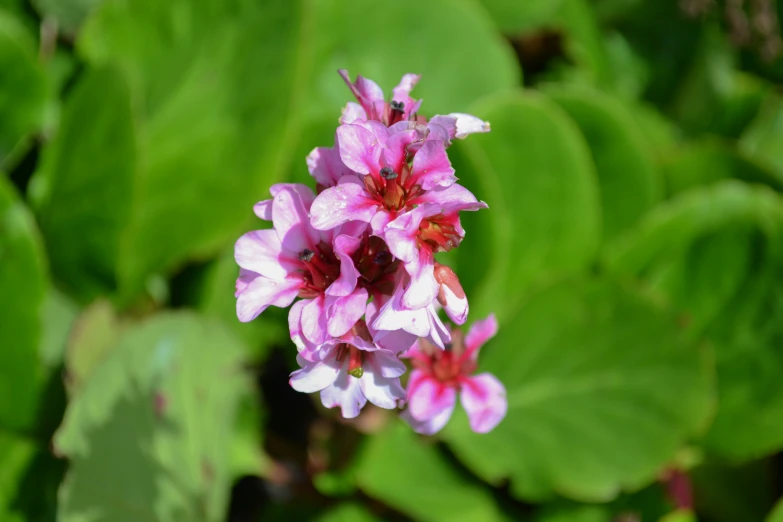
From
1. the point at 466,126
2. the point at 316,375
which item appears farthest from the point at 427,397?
the point at 466,126

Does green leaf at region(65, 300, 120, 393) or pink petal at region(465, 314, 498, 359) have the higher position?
pink petal at region(465, 314, 498, 359)

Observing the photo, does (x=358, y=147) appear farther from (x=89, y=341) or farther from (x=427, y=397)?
(x=89, y=341)

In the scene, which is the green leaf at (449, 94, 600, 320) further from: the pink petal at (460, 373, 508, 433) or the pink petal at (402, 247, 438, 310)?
the pink petal at (402, 247, 438, 310)

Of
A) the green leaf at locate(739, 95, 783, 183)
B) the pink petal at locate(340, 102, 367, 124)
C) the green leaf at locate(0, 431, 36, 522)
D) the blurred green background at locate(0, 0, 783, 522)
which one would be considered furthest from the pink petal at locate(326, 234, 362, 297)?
the green leaf at locate(739, 95, 783, 183)

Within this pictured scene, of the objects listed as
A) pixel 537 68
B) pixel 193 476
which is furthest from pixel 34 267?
pixel 537 68

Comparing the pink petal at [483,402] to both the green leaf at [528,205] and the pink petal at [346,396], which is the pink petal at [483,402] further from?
the green leaf at [528,205]

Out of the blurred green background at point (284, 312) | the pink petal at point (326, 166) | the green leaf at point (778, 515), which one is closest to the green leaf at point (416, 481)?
the blurred green background at point (284, 312)

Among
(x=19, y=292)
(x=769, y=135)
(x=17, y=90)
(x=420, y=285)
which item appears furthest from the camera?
(x=769, y=135)

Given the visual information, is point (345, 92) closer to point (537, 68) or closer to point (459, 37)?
point (459, 37)
